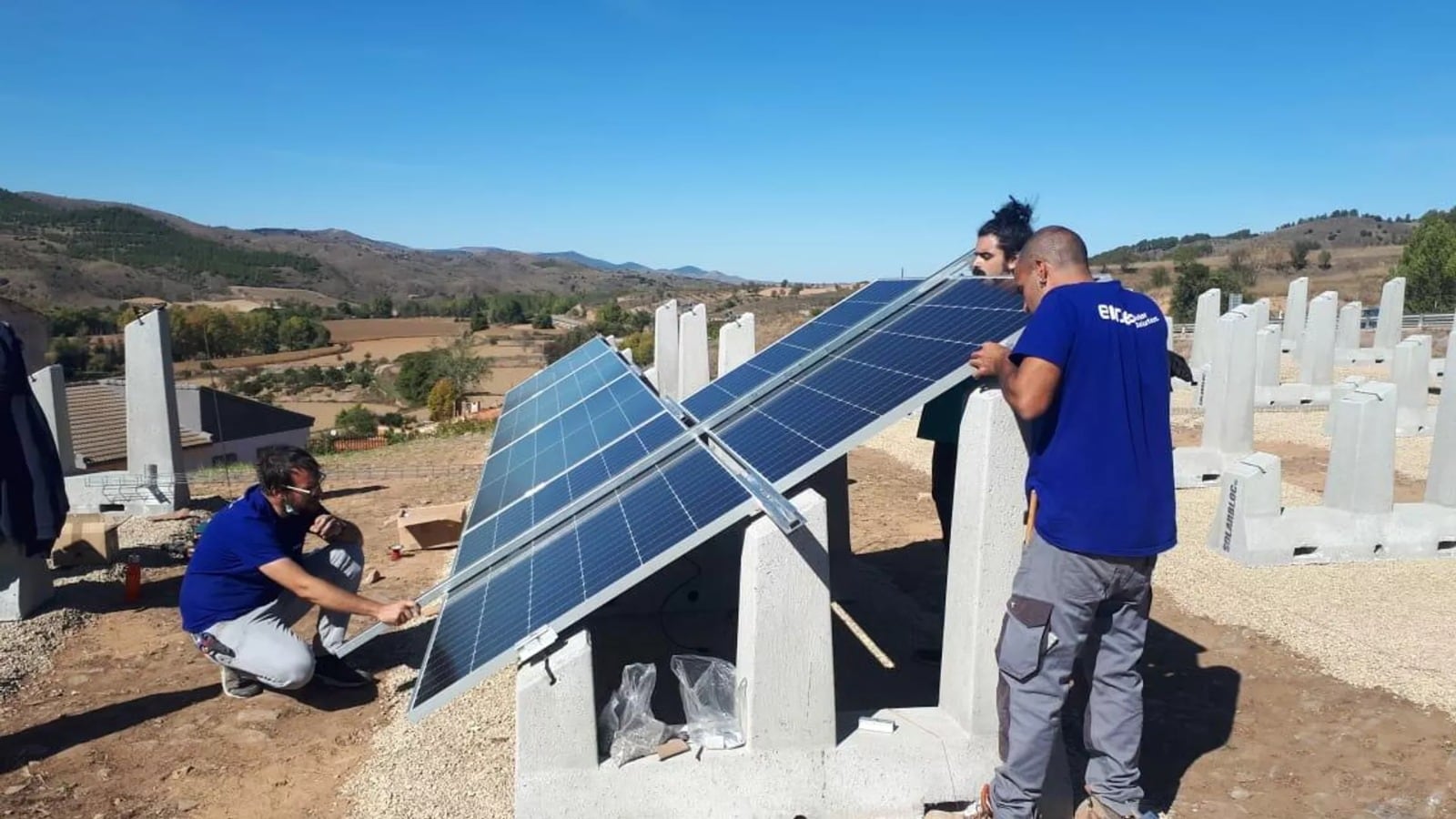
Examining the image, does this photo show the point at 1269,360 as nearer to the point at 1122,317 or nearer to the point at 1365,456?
the point at 1365,456

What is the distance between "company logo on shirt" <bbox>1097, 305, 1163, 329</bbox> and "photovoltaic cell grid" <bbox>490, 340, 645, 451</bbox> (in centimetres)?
623

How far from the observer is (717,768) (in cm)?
431

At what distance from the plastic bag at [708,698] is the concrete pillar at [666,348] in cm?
820

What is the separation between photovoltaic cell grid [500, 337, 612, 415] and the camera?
40.1ft

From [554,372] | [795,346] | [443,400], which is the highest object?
[795,346]

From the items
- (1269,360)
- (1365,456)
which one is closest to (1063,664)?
(1365,456)

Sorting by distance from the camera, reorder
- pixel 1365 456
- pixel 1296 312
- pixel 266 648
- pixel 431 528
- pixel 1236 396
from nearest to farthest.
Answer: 1. pixel 266 648
2. pixel 1365 456
3. pixel 431 528
4. pixel 1236 396
5. pixel 1296 312

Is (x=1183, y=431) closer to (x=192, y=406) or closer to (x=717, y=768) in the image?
(x=717, y=768)

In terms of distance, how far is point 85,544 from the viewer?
880 cm

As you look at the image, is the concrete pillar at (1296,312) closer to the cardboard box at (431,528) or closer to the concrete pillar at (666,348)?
the concrete pillar at (666,348)

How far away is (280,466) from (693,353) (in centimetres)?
652

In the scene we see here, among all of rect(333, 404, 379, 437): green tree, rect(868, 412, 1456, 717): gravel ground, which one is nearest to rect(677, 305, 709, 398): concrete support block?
rect(868, 412, 1456, 717): gravel ground

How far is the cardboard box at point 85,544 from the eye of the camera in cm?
875

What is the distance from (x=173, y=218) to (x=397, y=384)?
404 ft
